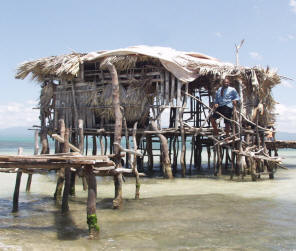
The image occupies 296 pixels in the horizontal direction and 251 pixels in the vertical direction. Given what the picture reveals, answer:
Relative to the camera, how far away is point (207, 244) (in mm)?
6516

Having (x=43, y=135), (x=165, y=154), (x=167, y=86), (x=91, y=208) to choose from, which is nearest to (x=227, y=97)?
(x=167, y=86)

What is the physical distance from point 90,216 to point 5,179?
929 centimetres

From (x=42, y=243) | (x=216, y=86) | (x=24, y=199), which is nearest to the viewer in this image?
(x=42, y=243)

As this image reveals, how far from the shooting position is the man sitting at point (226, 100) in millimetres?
12828

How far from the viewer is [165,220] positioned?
26.5ft

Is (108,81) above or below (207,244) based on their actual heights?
above

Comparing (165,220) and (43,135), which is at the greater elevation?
(43,135)

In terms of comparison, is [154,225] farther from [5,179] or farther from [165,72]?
[5,179]

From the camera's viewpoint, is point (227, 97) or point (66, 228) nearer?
point (66, 228)

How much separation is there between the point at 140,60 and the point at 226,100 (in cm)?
346

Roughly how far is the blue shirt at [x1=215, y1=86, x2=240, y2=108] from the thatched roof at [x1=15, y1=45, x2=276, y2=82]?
99cm

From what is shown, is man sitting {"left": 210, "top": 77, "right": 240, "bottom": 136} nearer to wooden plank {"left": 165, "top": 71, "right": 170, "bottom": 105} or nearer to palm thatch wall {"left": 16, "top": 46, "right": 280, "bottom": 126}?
palm thatch wall {"left": 16, "top": 46, "right": 280, "bottom": 126}

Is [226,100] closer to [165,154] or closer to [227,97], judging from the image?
[227,97]

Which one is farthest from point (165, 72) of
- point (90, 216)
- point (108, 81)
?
point (90, 216)
